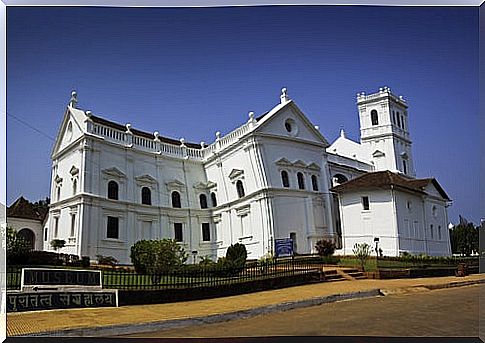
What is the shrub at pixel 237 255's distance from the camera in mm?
11703

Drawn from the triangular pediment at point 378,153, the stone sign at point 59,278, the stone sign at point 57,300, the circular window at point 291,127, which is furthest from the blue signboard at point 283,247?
the stone sign at point 59,278

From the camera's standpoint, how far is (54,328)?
819 centimetres

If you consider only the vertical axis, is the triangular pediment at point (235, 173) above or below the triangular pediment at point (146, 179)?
above

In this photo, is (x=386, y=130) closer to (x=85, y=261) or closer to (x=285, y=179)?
(x=285, y=179)

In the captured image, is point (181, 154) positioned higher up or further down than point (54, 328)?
higher up

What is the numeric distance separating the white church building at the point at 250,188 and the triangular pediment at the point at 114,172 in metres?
0.02

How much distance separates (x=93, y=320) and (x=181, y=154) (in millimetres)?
4425

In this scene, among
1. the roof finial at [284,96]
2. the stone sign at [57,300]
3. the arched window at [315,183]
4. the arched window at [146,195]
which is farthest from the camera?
the arched window at [315,183]

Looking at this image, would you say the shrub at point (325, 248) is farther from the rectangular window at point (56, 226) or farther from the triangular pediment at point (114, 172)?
the rectangular window at point (56, 226)

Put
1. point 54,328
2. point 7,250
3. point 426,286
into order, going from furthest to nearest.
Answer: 1. point 426,286
2. point 7,250
3. point 54,328

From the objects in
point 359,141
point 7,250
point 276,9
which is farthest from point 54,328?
point 359,141

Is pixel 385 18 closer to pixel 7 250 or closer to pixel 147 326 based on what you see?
pixel 147 326

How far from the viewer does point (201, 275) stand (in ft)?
35.9

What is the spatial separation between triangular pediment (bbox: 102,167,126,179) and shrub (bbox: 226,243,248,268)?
2645 millimetres
